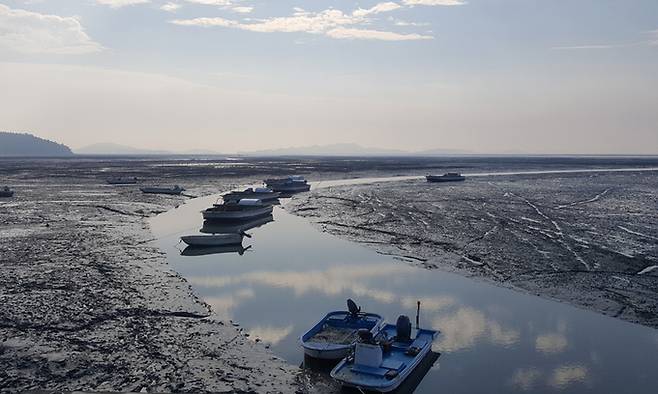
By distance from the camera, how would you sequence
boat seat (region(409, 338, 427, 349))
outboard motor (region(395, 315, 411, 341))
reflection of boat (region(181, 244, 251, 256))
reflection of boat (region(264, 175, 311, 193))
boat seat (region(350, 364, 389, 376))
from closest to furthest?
1. boat seat (region(350, 364, 389, 376))
2. boat seat (region(409, 338, 427, 349))
3. outboard motor (region(395, 315, 411, 341))
4. reflection of boat (region(181, 244, 251, 256))
5. reflection of boat (region(264, 175, 311, 193))

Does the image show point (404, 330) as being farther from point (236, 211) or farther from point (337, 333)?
point (236, 211)

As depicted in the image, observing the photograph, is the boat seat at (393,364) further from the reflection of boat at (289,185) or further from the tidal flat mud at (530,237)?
the reflection of boat at (289,185)

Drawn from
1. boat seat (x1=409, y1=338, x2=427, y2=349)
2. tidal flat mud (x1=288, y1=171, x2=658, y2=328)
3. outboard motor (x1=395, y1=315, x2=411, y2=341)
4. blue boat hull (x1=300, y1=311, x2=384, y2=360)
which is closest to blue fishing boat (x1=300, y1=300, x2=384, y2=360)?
blue boat hull (x1=300, y1=311, x2=384, y2=360)

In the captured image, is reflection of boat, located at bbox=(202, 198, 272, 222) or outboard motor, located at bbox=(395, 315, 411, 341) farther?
reflection of boat, located at bbox=(202, 198, 272, 222)

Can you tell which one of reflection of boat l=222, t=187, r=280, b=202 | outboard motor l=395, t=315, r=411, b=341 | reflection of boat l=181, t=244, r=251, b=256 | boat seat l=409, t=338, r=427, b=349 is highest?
reflection of boat l=222, t=187, r=280, b=202

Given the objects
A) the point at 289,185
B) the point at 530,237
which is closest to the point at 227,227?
the point at 530,237

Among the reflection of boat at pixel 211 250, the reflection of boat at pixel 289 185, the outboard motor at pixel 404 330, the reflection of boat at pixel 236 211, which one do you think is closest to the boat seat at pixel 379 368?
the outboard motor at pixel 404 330

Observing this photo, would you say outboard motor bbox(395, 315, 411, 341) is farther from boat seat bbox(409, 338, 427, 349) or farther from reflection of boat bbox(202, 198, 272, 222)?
reflection of boat bbox(202, 198, 272, 222)

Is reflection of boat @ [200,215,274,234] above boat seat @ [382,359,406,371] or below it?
below
